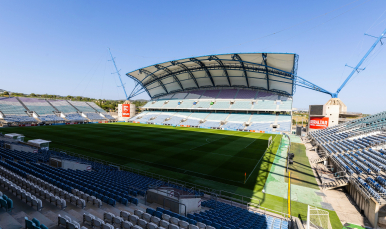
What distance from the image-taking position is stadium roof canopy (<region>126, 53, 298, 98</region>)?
41094mm

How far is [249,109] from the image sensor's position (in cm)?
5647

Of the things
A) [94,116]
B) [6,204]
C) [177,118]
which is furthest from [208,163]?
[94,116]

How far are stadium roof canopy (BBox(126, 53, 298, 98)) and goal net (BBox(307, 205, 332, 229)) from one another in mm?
32166

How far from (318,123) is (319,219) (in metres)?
34.4

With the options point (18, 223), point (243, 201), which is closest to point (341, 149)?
point (243, 201)

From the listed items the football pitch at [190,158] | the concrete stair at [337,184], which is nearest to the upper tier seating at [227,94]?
the football pitch at [190,158]

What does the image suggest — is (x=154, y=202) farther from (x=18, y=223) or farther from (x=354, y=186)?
(x=354, y=186)

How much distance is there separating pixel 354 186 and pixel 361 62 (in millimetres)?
50657

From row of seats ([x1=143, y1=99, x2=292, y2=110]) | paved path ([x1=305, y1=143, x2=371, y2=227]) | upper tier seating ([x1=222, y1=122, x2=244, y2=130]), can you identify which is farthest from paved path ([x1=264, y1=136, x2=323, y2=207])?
row of seats ([x1=143, y1=99, x2=292, y2=110])

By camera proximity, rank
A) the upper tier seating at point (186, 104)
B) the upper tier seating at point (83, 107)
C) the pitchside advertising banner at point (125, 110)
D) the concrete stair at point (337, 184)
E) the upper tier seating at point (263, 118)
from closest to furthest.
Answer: the concrete stair at point (337, 184) < the upper tier seating at point (263, 118) < the upper tier seating at point (186, 104) < the upper tier seating at point (83, 107) < the pitchside advertising banner at point (125, 110)

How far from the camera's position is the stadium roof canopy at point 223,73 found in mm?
41094

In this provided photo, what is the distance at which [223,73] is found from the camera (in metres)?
57.4

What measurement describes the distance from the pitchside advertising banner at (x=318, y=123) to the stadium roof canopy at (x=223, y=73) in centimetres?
1094

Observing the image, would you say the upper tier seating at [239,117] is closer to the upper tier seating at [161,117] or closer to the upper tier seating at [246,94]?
the upper tier seating at [246,94]
